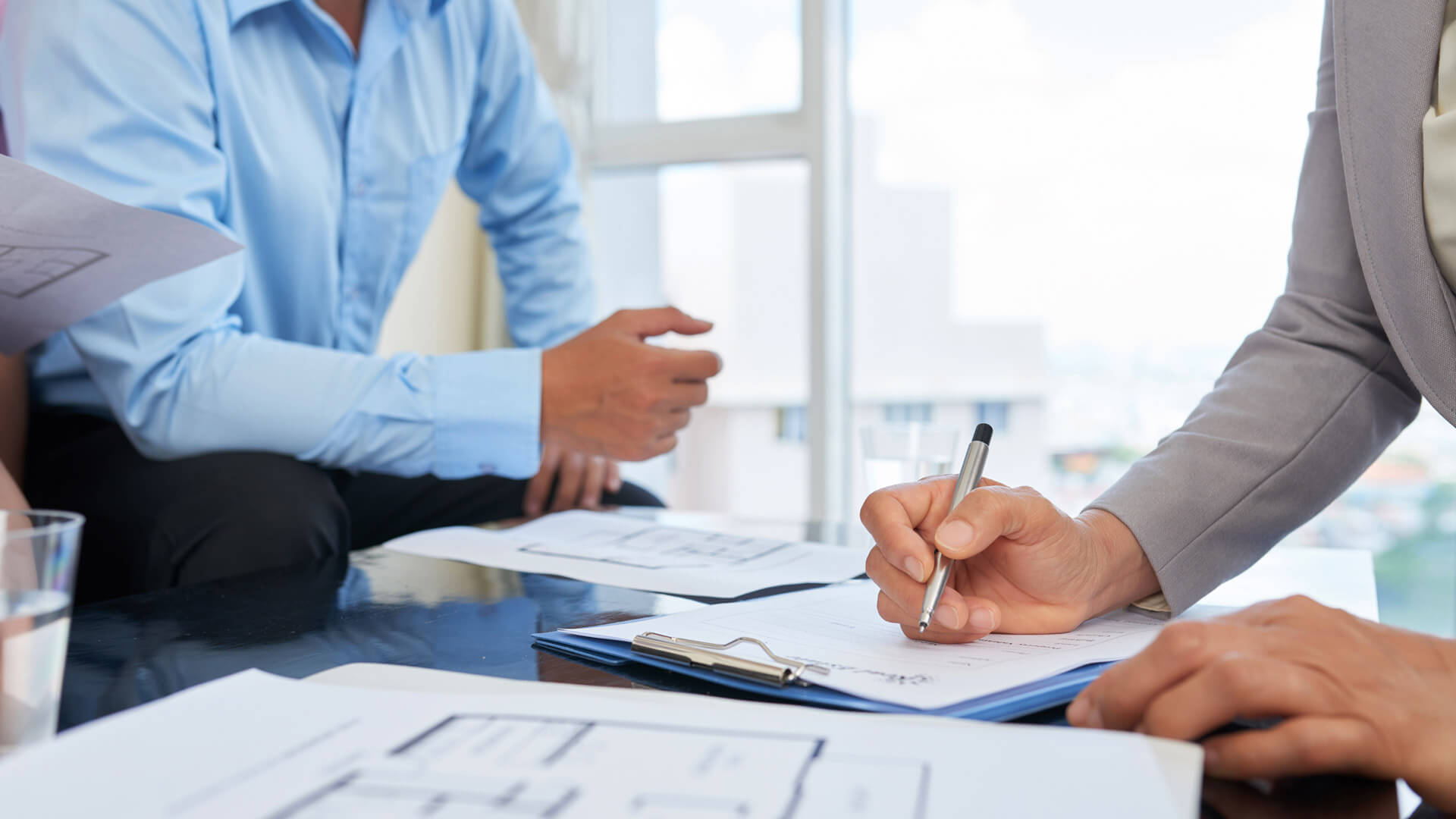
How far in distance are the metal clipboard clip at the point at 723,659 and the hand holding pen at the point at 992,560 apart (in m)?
0.10

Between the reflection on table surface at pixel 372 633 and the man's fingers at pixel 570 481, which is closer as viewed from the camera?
the reflection on table surface at pixel 372 633

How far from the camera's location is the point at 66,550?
0.40 metres

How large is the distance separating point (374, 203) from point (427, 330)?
1.13 meters

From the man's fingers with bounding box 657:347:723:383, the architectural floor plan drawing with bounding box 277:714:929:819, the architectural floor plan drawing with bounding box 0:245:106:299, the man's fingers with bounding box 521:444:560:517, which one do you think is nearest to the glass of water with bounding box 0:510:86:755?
the architectural floor plan drawing with bounding box 277:714:929:819

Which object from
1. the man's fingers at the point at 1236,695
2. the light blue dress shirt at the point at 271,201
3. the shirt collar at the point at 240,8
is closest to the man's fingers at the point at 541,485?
the light blue dress shirt at the point at 271,201

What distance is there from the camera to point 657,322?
1145 millimetres

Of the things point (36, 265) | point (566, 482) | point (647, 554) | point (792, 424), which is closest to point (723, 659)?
point (647, 554)

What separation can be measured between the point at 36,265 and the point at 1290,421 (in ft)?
2.93

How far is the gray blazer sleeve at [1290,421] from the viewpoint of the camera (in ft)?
2.33

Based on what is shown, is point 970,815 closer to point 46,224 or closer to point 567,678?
point 567,678

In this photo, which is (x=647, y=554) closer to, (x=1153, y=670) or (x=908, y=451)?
(x=908, y=451)

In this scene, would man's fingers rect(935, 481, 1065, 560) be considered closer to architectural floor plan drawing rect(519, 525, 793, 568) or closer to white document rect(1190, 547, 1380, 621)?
white document rect(1190, 547, 1380, 621)

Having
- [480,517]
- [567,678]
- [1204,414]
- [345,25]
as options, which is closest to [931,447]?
[1204,414]

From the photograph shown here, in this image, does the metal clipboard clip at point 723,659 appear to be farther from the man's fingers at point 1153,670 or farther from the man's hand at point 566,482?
the man's hand at point 566,482
